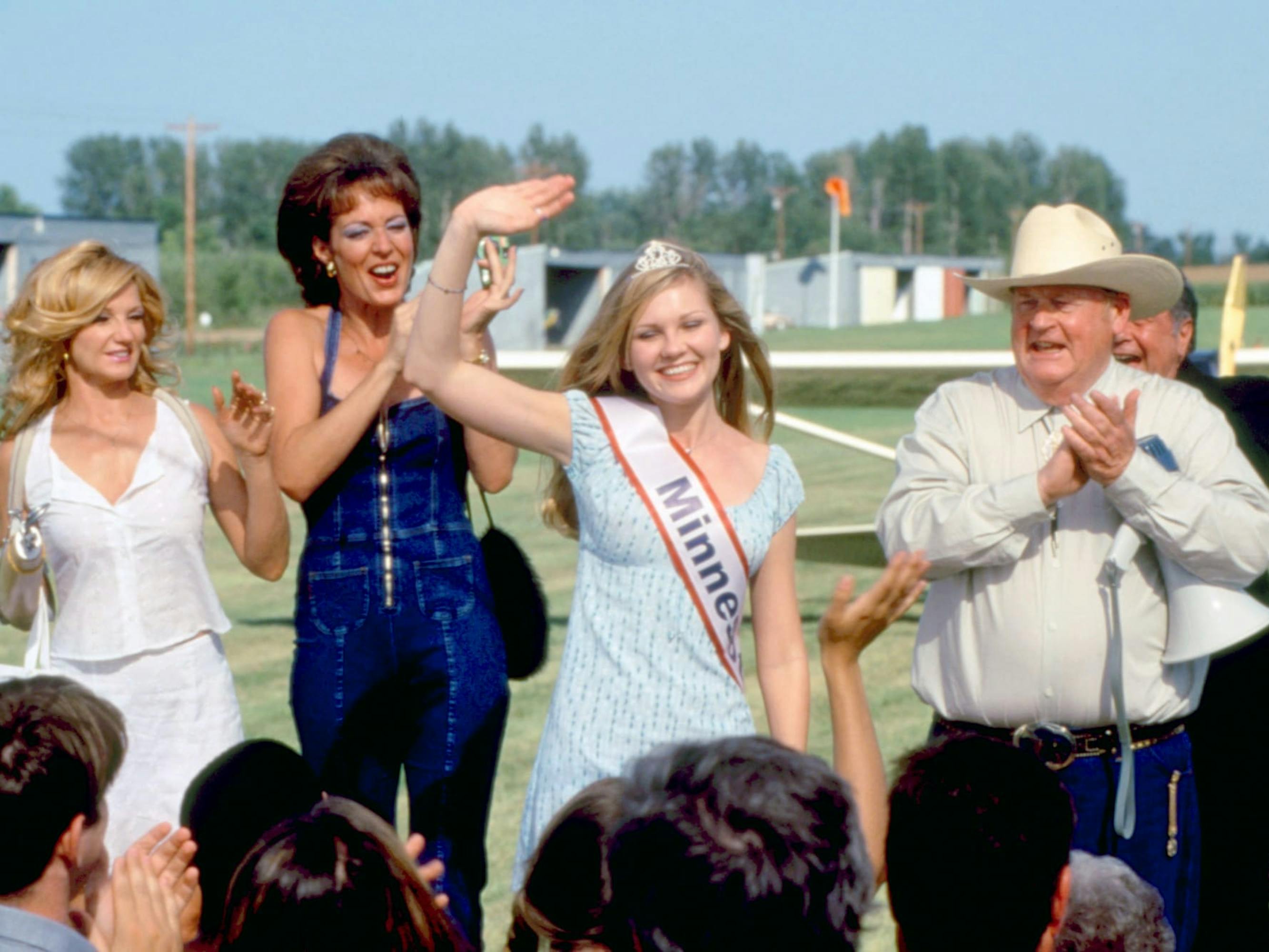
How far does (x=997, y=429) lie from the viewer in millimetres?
3553

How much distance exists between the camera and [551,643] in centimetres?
900

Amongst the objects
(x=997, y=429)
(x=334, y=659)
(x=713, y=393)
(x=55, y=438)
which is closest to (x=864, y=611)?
(x=713, y=393)

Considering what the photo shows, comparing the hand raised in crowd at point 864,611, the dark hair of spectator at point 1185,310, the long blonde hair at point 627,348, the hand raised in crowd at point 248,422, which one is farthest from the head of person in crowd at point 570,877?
the dark hair of spectator at point 1185,310

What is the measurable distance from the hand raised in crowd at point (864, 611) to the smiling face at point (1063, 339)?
108 cm

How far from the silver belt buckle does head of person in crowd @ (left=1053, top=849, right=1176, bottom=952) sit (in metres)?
1.04

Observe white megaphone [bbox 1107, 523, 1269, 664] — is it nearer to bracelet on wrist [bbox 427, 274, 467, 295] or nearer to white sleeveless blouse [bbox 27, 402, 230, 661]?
bracelet on wrist [bbox 427, 274, 467, 295]

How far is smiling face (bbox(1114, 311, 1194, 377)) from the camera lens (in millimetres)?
4129

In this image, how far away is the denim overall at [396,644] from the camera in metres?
3.49

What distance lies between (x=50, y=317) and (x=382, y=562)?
3.38 feet

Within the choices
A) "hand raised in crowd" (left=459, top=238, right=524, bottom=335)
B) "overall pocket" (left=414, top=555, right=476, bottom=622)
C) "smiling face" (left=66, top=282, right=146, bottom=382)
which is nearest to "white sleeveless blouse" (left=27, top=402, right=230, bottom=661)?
"smiling face" (left=66, top=282, right=146, bottom=382)

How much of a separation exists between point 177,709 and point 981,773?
7.20ft

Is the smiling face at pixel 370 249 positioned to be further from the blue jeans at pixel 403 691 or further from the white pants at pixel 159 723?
the white pants at pixel 159 723

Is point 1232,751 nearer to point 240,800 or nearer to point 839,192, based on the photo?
point 240,800

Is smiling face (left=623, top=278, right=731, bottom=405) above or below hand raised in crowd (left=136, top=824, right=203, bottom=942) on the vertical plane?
above
